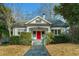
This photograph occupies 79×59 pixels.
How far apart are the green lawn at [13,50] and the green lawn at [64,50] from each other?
1.65 feet

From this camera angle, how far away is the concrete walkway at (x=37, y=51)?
9438 millimetres

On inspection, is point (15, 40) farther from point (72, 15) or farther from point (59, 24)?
point (72, 15)

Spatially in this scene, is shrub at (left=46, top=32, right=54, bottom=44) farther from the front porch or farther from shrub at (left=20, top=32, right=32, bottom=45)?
shrub at (left=20, top=32, right=32, bottom=45)

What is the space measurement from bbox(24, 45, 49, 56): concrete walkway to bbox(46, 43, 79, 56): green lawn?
0.35 feet

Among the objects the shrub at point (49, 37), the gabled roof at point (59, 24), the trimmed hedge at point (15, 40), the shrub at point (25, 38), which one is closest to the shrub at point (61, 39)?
the shrub at point (49, 37)

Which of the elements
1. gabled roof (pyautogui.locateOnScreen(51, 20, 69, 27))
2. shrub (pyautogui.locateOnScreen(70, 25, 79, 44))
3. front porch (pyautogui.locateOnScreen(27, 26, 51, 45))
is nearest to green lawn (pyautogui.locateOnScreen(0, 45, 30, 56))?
front porch (pyautogui.locateOnScreen(27, 26, 51, 45))

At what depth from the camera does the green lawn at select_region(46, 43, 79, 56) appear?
30.9 feet

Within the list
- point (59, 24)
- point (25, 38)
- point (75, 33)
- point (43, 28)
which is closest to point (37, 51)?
point (25, 38)

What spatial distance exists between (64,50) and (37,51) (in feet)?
1.77

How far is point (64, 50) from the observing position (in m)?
9.44

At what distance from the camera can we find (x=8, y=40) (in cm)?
952

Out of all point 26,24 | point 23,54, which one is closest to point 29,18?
point 26,24

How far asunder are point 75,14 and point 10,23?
132cm

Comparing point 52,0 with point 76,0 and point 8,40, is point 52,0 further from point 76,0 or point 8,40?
point 8,40
